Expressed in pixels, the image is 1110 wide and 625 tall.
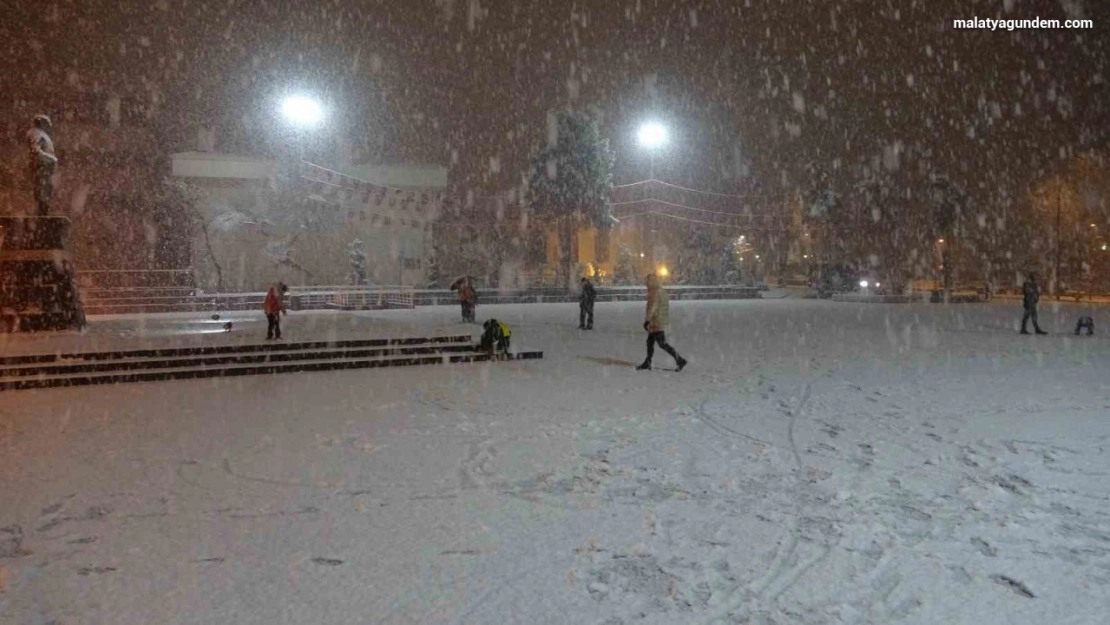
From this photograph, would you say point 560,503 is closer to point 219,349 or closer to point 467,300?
point 219,349

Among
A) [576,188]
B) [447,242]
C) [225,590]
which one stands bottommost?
[225,590]

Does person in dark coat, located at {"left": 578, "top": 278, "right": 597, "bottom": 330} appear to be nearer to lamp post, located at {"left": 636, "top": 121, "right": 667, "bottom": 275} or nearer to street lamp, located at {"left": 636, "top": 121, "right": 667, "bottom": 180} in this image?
lamp post, located at {"left": 636, "top": 121, "right": 667, "bottom": 275}

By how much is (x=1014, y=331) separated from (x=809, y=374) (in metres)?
12.6

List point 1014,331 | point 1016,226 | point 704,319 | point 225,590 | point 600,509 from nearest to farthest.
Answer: point 225,590 < point 600,509 < point 1014,331 < point 704,319 < point 1016,226

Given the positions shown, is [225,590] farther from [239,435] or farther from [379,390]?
[379,390]

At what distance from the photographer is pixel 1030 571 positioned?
4.11 meters

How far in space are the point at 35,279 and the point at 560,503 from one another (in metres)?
17.0

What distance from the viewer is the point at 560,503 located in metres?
5.50

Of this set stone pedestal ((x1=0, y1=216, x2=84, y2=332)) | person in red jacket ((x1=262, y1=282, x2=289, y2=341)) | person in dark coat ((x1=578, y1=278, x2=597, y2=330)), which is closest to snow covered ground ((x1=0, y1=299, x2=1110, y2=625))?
person in red jacket ((x1=262, y1=282, x2=289, y2=341))

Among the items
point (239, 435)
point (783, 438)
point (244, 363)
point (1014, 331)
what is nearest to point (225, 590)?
point (239, 435)


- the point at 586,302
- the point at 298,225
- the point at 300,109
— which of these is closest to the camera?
the point at 586,302

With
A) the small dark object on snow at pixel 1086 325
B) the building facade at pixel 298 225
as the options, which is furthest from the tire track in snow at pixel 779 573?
the building facade at pixel 298 225

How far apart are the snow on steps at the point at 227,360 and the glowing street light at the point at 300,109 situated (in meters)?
34.6

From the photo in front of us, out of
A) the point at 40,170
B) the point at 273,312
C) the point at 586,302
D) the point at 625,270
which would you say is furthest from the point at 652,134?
the point at 273,312
